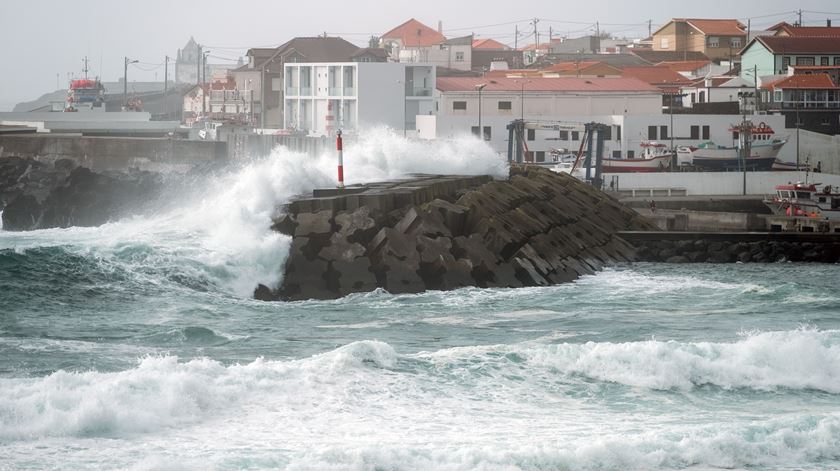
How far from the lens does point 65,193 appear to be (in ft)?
117

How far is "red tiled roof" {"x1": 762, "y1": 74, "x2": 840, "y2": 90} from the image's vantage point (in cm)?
5144

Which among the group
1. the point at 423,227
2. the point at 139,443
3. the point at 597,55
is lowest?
the point at 139,443

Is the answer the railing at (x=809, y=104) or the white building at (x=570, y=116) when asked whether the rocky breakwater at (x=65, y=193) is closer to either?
the white building at (x=570, y=116)

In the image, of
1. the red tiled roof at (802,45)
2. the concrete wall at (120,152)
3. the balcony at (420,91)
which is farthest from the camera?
the red tiled roof at (802,45)

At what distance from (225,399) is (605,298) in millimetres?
8740

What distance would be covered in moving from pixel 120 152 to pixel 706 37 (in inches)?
1987

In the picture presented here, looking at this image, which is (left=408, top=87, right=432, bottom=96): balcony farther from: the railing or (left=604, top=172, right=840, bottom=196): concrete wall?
the railing

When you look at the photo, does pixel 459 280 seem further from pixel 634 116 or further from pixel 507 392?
pixel 634 116

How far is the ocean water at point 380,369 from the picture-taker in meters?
10.8

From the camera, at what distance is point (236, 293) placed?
18.5 metres

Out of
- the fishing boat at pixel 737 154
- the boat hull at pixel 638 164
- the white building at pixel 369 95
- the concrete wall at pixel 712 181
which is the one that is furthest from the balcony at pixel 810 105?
the white building at pixel 369 95

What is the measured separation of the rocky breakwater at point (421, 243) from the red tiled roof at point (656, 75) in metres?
38.9

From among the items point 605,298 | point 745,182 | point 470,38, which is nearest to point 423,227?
point 605,298

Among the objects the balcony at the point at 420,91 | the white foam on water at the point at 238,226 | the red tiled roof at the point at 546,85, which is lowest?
the white foam on water at the point at 238,226
